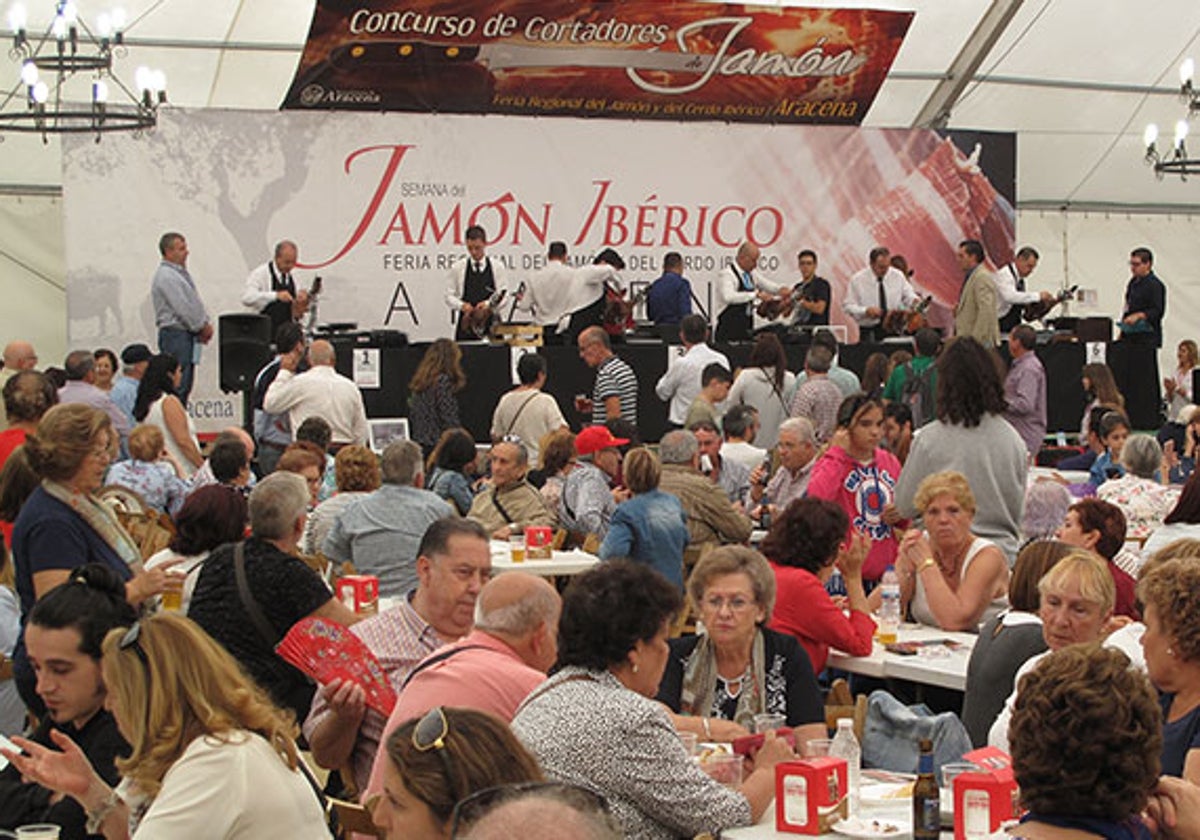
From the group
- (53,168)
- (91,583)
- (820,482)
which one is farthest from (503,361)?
(91,583)

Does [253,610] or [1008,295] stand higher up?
[1008,295]

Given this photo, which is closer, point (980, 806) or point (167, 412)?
point (980, 806)

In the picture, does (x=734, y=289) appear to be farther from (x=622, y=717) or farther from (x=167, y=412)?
(x=622, y=717)

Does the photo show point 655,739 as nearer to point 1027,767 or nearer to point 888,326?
point 1027,767

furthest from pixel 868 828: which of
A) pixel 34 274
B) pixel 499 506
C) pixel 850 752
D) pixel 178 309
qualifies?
pixel 34 274

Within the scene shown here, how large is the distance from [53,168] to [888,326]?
8.84 meters

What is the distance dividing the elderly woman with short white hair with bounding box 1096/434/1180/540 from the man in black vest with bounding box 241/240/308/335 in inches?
357

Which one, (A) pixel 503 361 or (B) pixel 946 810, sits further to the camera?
(A) pixel 503 361

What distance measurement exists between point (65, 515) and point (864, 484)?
161 inches

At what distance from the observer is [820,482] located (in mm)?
8711

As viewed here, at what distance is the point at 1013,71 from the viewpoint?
2084cm

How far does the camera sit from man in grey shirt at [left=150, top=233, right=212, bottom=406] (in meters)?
16.0

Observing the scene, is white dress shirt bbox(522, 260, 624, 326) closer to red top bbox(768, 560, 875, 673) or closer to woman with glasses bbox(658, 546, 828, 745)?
red top bbox(768, 560, 875, 673)

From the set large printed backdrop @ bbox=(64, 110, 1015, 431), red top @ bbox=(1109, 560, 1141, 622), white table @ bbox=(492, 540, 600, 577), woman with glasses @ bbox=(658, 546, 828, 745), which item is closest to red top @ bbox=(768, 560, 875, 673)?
woman with glasses @ bbox=(658, 546, 828, 745)
